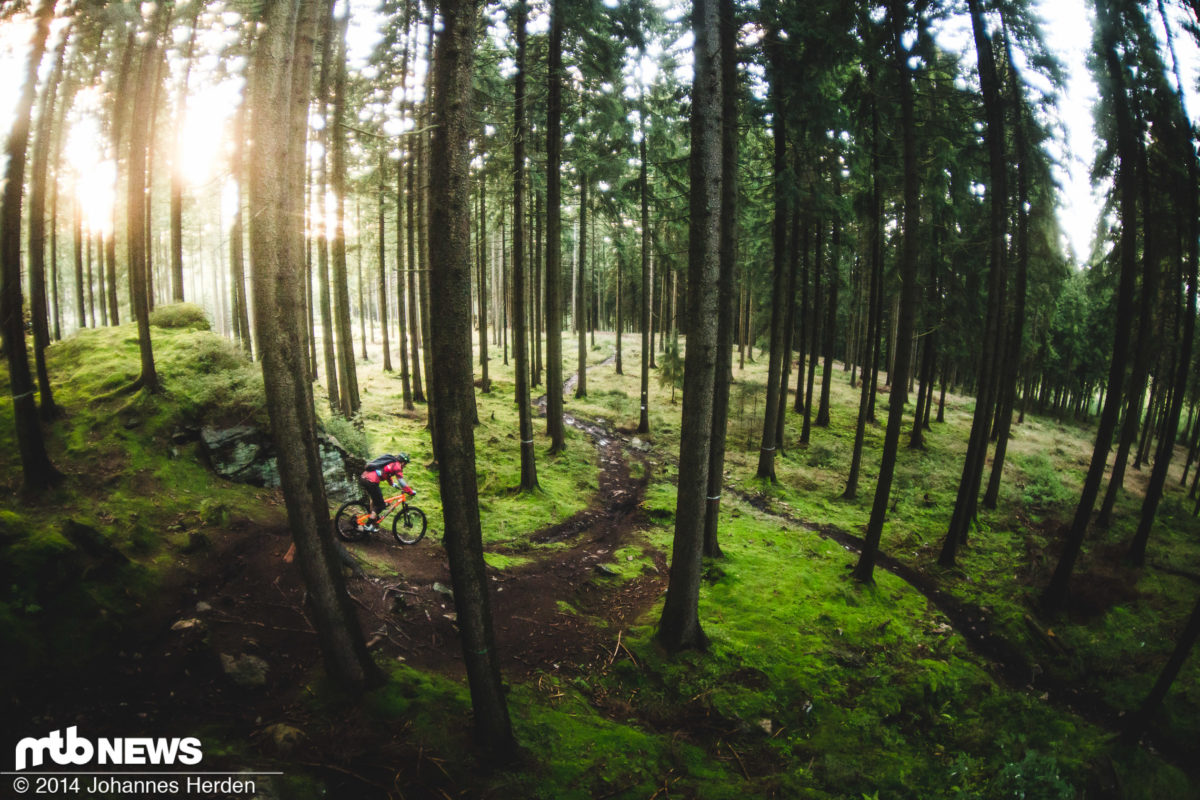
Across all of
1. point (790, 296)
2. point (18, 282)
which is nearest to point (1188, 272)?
point (790, 296)

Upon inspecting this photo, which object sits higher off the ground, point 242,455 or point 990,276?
point 990,276

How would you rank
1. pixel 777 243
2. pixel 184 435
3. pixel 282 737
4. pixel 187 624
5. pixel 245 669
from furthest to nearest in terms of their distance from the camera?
pixel 777 243 < pixel 184 435 < pixel 187 624 < pixel 245 669 < pixel 282 737

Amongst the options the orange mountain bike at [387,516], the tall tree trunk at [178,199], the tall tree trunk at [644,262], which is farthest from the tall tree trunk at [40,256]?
the tall tree trunk at [644,262]

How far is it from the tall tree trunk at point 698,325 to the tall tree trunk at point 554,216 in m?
7.50

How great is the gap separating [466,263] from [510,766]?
4809mm

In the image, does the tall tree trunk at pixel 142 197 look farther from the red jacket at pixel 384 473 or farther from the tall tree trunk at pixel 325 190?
the red jacket at pixel 384 473

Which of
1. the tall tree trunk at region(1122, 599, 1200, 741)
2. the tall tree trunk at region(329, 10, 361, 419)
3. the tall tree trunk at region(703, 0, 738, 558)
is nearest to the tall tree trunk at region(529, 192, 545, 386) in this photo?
the tall tree trunk at region(329, 10, 361, 419)

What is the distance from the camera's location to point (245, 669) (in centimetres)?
516

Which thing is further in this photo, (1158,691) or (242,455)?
(242,455)

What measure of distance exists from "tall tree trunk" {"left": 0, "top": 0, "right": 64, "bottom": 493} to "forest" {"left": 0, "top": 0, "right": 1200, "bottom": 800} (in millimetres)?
55

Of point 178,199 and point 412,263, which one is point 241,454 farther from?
point 178,199

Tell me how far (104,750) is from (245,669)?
1156 millimetres

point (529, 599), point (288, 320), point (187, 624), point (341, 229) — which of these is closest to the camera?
point (288, 320)

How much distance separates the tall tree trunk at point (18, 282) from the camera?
22.1 ft
